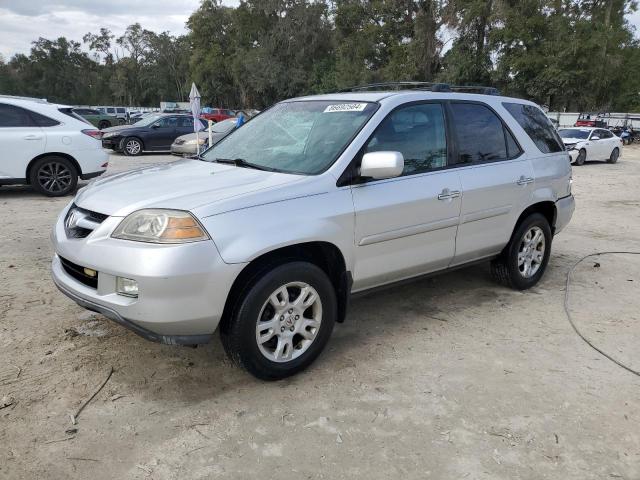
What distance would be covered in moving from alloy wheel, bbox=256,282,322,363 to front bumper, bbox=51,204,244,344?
12.9 inches

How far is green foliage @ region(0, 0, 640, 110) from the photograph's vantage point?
3581 centimetres

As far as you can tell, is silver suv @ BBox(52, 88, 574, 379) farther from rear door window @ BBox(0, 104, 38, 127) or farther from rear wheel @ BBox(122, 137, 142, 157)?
rear wheel @ BBox(122, 137, 142, 157)

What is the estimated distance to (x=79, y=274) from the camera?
3133mm

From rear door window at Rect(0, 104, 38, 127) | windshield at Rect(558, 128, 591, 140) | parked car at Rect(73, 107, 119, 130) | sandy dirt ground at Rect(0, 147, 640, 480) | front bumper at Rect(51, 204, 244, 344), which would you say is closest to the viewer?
sandy dirt ground at Rect(0, 147, 640, 480)

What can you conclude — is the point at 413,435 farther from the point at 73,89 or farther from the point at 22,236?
the point at 73,89

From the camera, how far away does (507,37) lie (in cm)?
3553

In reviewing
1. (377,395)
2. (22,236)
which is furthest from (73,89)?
(377,395)

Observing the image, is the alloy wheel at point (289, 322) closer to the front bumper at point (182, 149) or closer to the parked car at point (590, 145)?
the front bumper at point (182, 149)

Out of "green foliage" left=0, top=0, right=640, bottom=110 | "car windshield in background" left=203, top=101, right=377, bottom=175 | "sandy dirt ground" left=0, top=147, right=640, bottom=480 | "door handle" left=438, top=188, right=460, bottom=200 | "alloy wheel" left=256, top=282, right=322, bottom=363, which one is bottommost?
"sandy dirt ground" left=0, top=147, right=640, bottom=480

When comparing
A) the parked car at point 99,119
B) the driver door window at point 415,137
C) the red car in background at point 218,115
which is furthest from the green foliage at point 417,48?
the driver door window at point 415,137

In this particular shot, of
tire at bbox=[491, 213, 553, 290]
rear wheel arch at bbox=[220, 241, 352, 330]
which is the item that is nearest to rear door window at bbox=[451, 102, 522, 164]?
tire at bbox=[491, 213, 553, 290]

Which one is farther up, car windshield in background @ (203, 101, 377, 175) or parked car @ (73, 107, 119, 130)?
parked car @ (73, 107, 119, 130)

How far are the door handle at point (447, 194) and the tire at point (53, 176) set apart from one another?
7457mm

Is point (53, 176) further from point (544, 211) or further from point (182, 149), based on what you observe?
point (544, 211)
